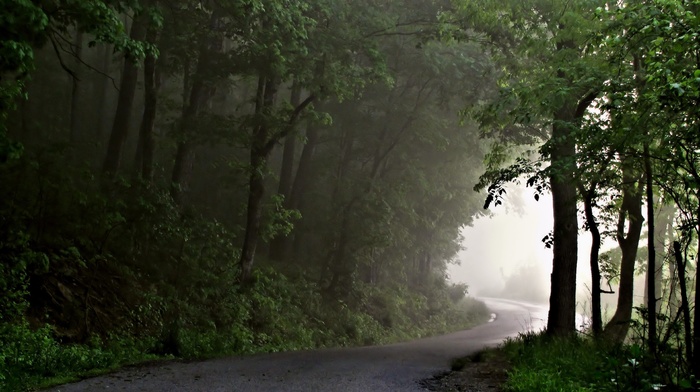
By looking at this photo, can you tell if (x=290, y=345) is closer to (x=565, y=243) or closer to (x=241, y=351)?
(x=241, y=351)

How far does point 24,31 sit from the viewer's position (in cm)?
813

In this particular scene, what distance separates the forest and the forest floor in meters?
0.46

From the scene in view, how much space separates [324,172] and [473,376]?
1519 centimetres

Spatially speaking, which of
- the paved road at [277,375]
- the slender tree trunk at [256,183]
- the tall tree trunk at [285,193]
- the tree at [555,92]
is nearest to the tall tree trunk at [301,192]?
the tall tree trunk at [285,193]

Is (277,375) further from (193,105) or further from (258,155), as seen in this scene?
(193,105)

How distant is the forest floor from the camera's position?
7.54 meters

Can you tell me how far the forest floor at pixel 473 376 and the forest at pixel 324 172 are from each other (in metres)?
0.46

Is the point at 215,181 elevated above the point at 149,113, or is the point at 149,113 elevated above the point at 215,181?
the point at 149,113

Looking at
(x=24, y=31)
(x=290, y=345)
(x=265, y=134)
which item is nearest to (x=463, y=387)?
(x=290, y=345)

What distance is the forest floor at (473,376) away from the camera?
7.54m

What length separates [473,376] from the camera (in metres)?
8.71

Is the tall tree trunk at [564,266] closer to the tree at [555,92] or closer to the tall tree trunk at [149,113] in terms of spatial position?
the tree at [555,92]

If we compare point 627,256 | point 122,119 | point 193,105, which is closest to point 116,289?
point 193,105

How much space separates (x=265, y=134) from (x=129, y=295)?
18.7ft
